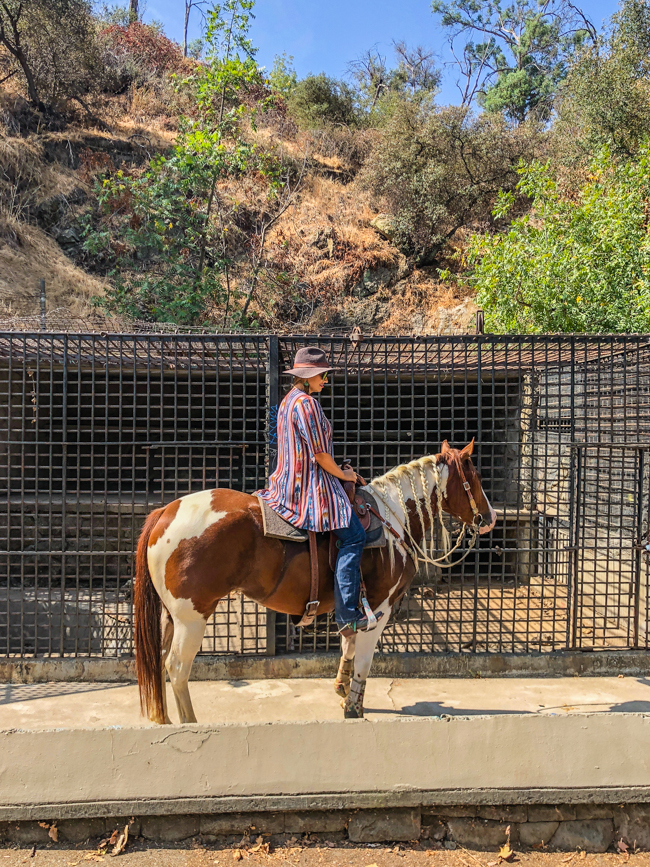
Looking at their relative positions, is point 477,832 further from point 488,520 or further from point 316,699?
point 488,520

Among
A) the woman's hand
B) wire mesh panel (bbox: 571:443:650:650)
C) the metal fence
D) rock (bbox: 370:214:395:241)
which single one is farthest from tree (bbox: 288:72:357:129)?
the woman's hand

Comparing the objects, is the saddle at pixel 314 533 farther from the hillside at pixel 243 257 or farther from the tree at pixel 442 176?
the tree at pixel 442 176

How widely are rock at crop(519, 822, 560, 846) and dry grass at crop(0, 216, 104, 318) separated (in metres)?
13.4

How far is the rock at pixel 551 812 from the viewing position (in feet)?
10.1

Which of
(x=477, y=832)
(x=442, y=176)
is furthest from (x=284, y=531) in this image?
(x=442, y=176)

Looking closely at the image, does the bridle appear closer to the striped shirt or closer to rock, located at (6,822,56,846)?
the striped shirt

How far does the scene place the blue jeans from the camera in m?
3.84

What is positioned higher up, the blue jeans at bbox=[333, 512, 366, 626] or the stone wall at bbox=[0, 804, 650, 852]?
the blue jeans at bbox=[333, 512, 366, 626]

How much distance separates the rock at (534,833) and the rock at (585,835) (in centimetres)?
5

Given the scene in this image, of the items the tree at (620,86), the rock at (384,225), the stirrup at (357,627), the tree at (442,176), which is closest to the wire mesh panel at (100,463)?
the stirrup at (357,627)

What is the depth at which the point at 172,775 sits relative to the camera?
2934 millimetres

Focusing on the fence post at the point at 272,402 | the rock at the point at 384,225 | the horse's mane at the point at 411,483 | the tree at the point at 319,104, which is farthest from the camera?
the tree at the point at 319,104

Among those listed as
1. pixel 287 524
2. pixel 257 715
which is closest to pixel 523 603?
pixel 257 715

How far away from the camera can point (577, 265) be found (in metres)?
8.98
